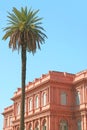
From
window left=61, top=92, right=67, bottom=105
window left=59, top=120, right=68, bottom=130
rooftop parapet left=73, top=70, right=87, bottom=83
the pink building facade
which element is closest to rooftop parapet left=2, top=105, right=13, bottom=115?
the pink building facade

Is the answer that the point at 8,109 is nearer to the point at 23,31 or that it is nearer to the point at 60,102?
the point at 60,102

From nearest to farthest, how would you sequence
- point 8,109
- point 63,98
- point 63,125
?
point 63,125, point 63,98, point 8,109

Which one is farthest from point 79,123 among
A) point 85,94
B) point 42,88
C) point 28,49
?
point 28,49

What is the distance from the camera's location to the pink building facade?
184ft

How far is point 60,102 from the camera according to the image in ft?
189

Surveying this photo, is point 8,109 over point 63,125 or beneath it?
over

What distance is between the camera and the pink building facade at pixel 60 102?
55938mm

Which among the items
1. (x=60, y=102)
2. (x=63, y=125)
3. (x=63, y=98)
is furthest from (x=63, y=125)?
(x=63, y=98)

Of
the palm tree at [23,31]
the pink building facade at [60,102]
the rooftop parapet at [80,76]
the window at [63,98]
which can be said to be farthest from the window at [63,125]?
the palm tree at [23,31]

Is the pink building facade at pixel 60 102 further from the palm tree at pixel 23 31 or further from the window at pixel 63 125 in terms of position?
the palm tree at pixel 23 31

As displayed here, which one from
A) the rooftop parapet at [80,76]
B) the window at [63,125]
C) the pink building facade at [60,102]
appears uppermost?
the rooftop parapet at [80,76]

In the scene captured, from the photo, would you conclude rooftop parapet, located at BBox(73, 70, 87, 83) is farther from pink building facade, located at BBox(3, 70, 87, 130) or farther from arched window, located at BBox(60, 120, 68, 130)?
arched window, located at BBox(60, 120, 68, 130)

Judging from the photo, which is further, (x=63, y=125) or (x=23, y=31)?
(x=63, y=125)

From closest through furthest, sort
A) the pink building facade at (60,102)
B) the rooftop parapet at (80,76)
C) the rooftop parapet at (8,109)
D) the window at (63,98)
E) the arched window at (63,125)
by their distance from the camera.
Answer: the pink building facade at (60,102) < the rooftop parapet at (80,76) < the arched window at (63,125) < the window at (63,98) < the rooftop parapet at (8,109)
